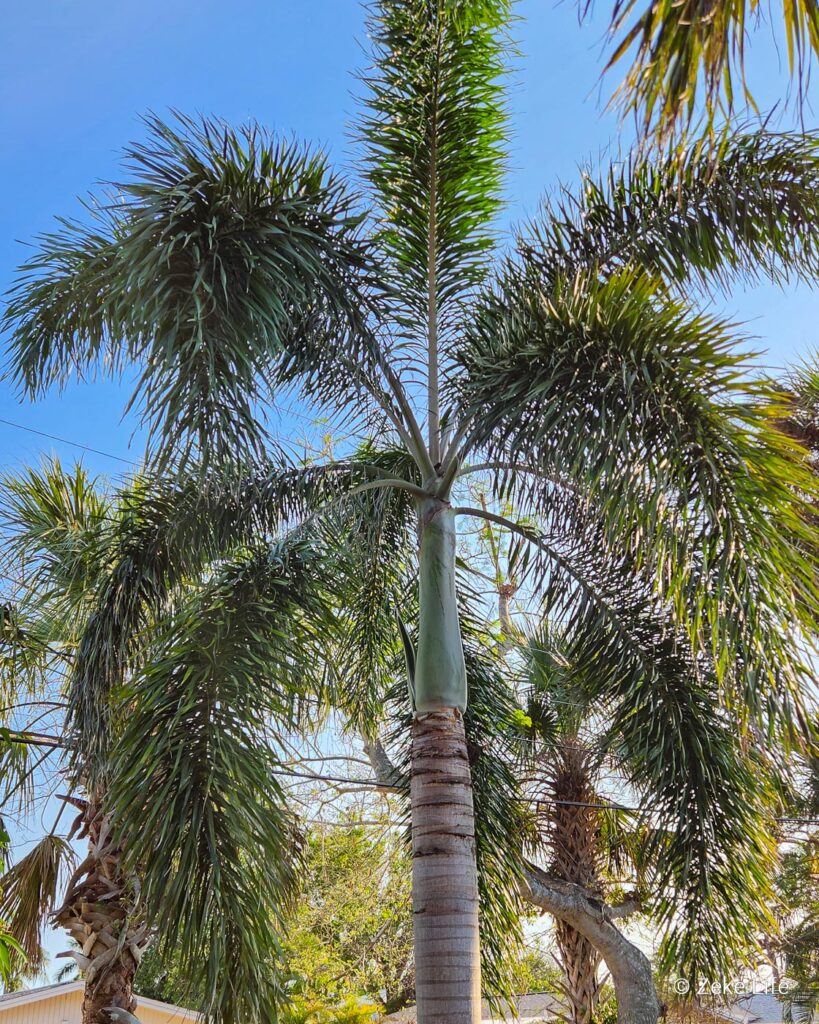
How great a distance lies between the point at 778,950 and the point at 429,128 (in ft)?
39.9

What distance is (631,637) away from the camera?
6656 mm

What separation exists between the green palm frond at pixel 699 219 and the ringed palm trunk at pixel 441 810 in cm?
193

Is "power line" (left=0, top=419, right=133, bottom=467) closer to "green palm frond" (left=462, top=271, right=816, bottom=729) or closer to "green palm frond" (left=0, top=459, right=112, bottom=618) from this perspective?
"green palm frond" (left=0, top=459, right=112, bottom=618)

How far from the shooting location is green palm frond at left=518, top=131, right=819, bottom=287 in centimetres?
559

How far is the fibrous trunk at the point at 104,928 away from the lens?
680 centimetres

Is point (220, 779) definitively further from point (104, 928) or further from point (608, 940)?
point (608, 940)

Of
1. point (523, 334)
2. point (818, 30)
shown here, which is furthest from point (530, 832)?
point (818, 30)

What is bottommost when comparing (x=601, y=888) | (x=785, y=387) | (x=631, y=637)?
(x=601, y=888)

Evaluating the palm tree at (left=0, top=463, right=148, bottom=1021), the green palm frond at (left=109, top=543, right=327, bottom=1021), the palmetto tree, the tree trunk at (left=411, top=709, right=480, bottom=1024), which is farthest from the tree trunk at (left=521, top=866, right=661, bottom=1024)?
the tree trunk at (left=411, top=709, right=480, bottom=1024)

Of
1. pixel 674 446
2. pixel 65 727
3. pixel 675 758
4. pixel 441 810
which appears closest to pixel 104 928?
pixel 65 727

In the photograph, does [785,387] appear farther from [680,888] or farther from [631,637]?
[680,888]

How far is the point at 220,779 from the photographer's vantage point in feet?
16.4

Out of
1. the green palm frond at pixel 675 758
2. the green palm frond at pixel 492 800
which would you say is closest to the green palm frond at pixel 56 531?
the green palm frond at pixel 492 800

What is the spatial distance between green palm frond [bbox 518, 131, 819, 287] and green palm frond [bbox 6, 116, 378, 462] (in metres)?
1.33
